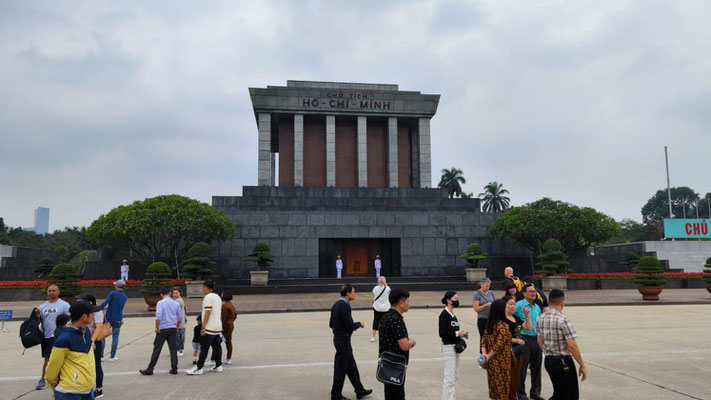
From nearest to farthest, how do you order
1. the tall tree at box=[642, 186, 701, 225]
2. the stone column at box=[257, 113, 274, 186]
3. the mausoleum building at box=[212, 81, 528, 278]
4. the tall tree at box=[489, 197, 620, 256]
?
the tall tree at box=[489, 197, 620, 256]
the mausoleum building at box=[212, 81, 528, 278]
the stone column at box=[257, 113, 274, 186]
the tall tree at box=[642, 186, 701, 225]

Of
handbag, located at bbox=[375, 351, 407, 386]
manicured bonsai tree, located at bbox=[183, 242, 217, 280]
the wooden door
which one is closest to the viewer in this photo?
handbag, located at bbox=[375, 351, 407, 386]

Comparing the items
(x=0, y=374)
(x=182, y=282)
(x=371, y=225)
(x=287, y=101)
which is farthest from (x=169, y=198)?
(x=0, y=374)

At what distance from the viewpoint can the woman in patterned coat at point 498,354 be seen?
6062 mm

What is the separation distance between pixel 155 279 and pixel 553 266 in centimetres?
2095

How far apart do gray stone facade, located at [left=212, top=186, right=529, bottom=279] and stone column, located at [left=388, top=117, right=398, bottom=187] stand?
634cm

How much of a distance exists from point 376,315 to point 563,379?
6312 mm

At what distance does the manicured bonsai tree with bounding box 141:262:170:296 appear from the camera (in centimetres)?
1972

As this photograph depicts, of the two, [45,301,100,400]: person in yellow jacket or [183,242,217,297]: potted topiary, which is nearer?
[45,301,100,400]: person in yellow jacket

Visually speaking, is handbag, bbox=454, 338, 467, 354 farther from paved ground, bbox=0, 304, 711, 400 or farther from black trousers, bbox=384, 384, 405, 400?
paved ground, bbox=0, 304, 711, 400

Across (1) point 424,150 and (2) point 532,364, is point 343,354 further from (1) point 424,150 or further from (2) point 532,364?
(1) point 424,150

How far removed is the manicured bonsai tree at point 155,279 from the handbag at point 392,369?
16948 millimetres

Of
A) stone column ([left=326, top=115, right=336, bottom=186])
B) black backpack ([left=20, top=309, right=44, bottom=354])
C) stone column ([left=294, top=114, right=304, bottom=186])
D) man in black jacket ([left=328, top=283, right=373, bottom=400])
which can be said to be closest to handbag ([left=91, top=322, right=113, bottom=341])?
black backpack ([left=20, top=309, right=44, bottom=354])

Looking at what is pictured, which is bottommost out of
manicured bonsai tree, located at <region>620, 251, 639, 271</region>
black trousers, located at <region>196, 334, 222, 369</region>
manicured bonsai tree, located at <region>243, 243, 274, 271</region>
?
black trousers, located at <region>196, 334, 222, 369</region>

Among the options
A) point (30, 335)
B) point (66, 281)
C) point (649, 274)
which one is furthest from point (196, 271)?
point (649, 274)
